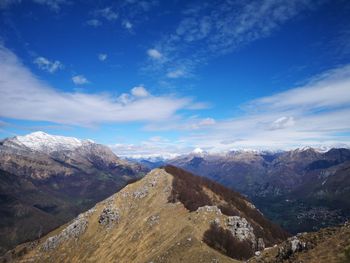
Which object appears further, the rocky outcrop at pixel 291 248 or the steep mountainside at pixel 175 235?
the steep mountainside at pixel 175 235

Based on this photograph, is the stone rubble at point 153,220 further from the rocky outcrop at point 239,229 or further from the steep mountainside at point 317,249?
the steep mountainside at point 317,249

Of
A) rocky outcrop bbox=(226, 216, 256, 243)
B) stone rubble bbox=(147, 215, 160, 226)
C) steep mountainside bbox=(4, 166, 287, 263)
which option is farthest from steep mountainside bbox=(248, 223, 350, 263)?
stone rubble bbox=(147, 215, 160, 226)

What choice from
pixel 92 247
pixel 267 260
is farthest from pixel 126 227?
pixel 267 260

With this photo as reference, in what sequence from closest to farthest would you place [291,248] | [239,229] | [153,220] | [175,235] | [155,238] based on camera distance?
1. [291,248]
2. [175,235]
3. [239,229]
4. [155,238]
5. [153,220]

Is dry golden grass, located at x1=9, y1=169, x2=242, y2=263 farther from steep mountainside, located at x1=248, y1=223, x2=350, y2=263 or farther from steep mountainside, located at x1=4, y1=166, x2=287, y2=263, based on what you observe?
steep mountainside, located at x1=248, y1=223, x2=350, y2=263

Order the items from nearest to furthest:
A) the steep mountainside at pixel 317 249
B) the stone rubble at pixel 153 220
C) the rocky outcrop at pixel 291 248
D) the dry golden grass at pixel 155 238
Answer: the steep mountainside at pixel 317 249 < the rocky outcrop at pixel 291 248 < the dry golden grass at pixel 155 238 < the stone rubble at pixel 153 220

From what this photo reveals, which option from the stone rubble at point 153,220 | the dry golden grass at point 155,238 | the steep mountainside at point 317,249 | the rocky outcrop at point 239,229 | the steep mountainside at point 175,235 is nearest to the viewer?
the steep mountainside at point 317,249

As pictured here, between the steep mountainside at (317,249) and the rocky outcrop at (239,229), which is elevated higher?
the steep mountainside at (317,249)

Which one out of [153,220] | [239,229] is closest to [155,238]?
[153,220]

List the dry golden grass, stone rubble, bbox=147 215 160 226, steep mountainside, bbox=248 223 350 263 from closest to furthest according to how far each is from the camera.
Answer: steep mountainside, bbox=248 223 350 263, the dry golden grass, stone rubble, bbox=147 215 160 226

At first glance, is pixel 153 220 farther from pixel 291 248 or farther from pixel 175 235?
pixel 291 248

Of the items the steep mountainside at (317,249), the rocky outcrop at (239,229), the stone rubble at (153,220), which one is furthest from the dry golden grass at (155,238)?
the steep mountainside at (317,249)
